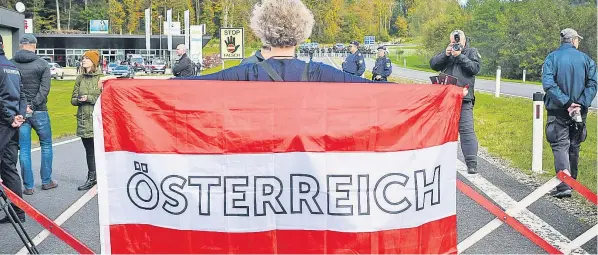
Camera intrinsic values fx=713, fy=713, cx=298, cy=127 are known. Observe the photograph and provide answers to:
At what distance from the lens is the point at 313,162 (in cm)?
376

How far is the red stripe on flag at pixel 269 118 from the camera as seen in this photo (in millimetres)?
3789

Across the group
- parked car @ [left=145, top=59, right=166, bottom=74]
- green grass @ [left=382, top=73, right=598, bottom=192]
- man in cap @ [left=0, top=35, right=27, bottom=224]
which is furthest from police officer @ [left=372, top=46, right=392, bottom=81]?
parked car @ [left=145, top=59, right=166, bottom=74]

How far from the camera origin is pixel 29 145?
8.61m

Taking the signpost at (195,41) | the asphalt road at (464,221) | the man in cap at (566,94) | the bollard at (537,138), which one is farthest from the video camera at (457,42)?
the signpost at (195,41)

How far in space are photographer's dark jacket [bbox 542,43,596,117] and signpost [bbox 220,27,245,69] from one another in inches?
818

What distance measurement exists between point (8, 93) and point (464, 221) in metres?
4.35

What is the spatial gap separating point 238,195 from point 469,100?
6.31 m

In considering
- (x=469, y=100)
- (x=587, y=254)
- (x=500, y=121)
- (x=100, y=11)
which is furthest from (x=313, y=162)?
(x=100, y=11)

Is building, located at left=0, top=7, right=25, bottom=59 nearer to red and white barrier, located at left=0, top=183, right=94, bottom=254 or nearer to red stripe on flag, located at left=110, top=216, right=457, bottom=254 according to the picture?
red and white barrier, located at left=0, top=183, right=94, bottom=254

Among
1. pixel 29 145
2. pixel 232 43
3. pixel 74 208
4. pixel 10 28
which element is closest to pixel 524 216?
pixel 74 208

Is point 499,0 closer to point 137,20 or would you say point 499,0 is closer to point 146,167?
point 146,167

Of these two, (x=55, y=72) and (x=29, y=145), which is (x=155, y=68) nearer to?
(x=55, y=72)

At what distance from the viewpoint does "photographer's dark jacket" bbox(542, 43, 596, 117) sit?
25.6 feet

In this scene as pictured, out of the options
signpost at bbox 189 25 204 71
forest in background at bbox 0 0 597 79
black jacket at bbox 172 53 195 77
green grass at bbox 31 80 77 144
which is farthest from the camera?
forest in background at bbox 0 0 597 79
